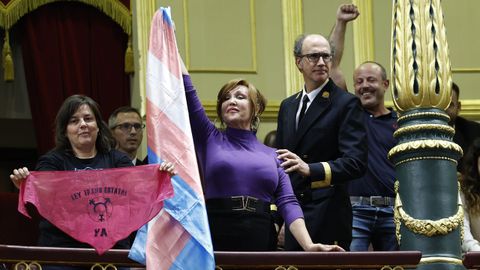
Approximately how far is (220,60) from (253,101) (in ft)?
11.9

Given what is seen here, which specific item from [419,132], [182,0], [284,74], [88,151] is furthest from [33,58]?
[419,132]

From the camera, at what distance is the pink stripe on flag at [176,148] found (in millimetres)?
6590

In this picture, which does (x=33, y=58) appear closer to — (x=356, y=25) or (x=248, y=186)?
(x=356, y=25)

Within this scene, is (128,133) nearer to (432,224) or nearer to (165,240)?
(165,240)

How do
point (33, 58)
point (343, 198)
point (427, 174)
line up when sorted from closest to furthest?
point (427, 174) → point (343, 198) → point (33, 58)

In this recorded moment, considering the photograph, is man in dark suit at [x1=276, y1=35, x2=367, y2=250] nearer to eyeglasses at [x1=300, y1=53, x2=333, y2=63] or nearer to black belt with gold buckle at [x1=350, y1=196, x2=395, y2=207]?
eyeglasses at [x1=300, y1=53, x2=333, y2=63]

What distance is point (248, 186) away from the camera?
6828 mm

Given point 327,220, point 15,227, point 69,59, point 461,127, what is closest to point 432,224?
point 327,220

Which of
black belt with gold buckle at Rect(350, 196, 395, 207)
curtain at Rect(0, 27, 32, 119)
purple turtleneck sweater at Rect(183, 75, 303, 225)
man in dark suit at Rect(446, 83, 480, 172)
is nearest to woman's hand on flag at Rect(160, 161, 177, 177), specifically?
purple turtleneck sweater at Rect(183, 75, 303, 225)

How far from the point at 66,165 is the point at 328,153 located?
58.2 inches

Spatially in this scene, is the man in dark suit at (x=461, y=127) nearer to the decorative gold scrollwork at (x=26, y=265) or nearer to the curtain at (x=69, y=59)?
the curtain at (x=69, y=59)

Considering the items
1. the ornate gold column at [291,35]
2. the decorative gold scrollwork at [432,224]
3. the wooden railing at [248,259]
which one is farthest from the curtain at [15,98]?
Result: the decorative gold scrollwork at [432,224]

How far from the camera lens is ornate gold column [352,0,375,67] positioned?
10.9 meters

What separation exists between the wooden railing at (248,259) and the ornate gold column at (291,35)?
13.9ft
